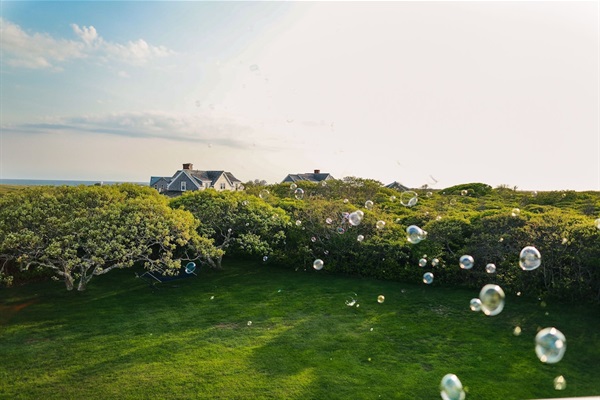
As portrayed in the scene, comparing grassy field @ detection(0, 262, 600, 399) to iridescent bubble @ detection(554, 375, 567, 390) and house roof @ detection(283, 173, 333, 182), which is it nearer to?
iridescent bubble @ detection(554, 375, 567, 390)

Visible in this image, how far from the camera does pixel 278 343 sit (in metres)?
9.22

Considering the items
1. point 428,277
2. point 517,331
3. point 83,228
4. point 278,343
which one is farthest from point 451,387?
point 83,228

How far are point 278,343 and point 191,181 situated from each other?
34.1 m

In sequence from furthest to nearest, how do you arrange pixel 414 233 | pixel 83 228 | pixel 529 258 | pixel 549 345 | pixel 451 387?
pixel 83 228
pixel 414 233
pixel 529 258
pixel 451 387
pixel 549 345

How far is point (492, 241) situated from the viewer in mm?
12805

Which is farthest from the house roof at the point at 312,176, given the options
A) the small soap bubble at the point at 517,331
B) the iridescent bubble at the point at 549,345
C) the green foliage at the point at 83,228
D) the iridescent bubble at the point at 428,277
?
the iridescent bubble at the point at 549,345

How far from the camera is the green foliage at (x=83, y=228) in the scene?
39.7ft

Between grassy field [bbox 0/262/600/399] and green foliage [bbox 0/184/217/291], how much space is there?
104 cm

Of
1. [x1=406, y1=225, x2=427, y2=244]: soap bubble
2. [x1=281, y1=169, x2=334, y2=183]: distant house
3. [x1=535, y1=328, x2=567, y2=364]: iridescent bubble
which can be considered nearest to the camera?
[x1=535, y1=328, x2=567, y2=364]: iridescent bubble

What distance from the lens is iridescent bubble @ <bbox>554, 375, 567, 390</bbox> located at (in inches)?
295

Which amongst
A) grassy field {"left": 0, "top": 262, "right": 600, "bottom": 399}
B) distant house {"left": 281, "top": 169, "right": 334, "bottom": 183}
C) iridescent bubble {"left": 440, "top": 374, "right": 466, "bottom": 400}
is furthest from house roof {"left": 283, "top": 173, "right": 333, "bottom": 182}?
iridescent bubble {"left": 440, "top": 374, "right": 466, "bottom": 400}

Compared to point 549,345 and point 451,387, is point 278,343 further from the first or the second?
point 549,345

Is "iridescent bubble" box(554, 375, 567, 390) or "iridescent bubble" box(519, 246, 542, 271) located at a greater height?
"iridescent bubble" box(519, 246, 542, 271)

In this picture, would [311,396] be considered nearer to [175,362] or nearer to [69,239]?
[175,362]
